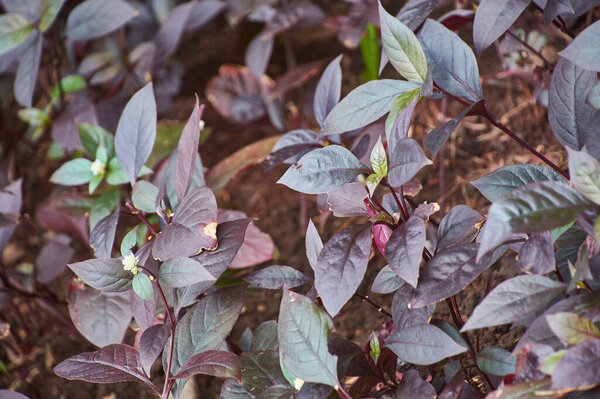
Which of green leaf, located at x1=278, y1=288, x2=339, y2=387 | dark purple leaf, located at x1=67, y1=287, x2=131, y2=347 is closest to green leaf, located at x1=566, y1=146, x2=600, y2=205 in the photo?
green leaf, located at x1=278, y1=288, x2=339, y2=387

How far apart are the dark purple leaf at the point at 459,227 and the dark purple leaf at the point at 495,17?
11.4 inches

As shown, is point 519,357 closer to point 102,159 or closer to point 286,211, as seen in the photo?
point 102,159

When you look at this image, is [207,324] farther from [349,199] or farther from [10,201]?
[10,201]

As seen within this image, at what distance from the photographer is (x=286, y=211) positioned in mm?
1646

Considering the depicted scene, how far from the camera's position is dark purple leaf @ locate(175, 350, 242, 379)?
80cm

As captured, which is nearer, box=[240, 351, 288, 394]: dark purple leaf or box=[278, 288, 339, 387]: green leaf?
box=[278, 288, 339, 387]: green leaf

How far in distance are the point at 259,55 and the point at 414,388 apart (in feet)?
3.83

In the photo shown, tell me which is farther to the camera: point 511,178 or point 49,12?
point 49,12

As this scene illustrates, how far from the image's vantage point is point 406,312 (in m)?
0.81

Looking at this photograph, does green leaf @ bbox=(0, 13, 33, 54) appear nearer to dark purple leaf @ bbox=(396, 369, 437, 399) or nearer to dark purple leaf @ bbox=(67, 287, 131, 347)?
dark purple leaf @ bbox=(67, 287, 131, 347)

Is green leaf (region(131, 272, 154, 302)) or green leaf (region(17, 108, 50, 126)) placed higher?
green leaf (region(131, 272, 154, 302))

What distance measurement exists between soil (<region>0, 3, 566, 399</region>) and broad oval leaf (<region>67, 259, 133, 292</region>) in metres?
0.35

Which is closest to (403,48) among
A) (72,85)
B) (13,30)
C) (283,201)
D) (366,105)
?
(366,105)

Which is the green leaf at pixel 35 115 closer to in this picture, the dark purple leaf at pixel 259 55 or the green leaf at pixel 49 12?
the green leaf at pixel 49 12
